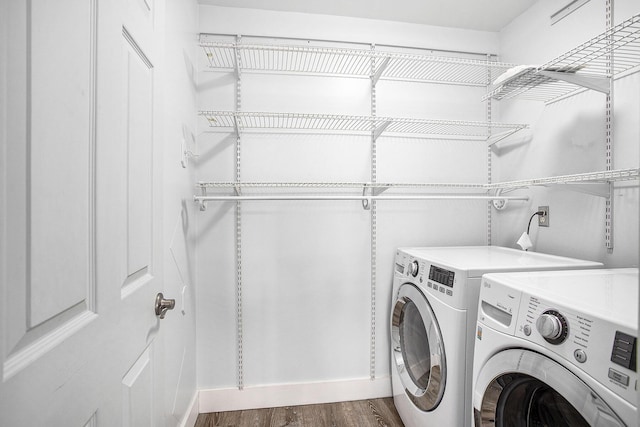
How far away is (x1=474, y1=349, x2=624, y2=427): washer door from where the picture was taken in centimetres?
65

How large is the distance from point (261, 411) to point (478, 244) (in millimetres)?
1763

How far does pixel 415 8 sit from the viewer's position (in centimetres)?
174

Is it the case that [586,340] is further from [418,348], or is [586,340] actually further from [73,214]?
[73,214]

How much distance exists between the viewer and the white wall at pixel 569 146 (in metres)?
1.22

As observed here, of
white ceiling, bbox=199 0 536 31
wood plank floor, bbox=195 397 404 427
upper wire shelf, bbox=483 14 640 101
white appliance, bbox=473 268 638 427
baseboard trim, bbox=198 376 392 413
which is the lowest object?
wood plank floor, bbox=195 397 404 427

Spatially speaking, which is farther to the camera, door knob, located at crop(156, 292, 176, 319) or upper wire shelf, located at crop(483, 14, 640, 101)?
upper wire shelf, located at crop(483, 14, 640, 101)

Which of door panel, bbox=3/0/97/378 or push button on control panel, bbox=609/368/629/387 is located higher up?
door panel, bbox=3/0/97/378

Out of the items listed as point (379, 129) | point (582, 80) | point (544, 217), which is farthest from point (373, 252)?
point (582, 80)

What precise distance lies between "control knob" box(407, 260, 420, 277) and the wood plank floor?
857 mm

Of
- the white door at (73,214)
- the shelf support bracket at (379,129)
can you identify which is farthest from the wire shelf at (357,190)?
the white door at (73,214)

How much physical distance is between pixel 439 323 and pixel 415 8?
5.96 ft

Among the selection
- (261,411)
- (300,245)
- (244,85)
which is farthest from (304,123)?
(261,411)

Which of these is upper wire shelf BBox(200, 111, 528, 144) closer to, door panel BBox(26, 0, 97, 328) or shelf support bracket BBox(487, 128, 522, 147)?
shelf support bracket BBox(487, 128, 522, 147)

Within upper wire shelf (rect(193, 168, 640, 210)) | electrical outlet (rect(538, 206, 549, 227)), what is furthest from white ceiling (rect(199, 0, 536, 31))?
electrical outlet (rect(538, 206, 549, 227))
